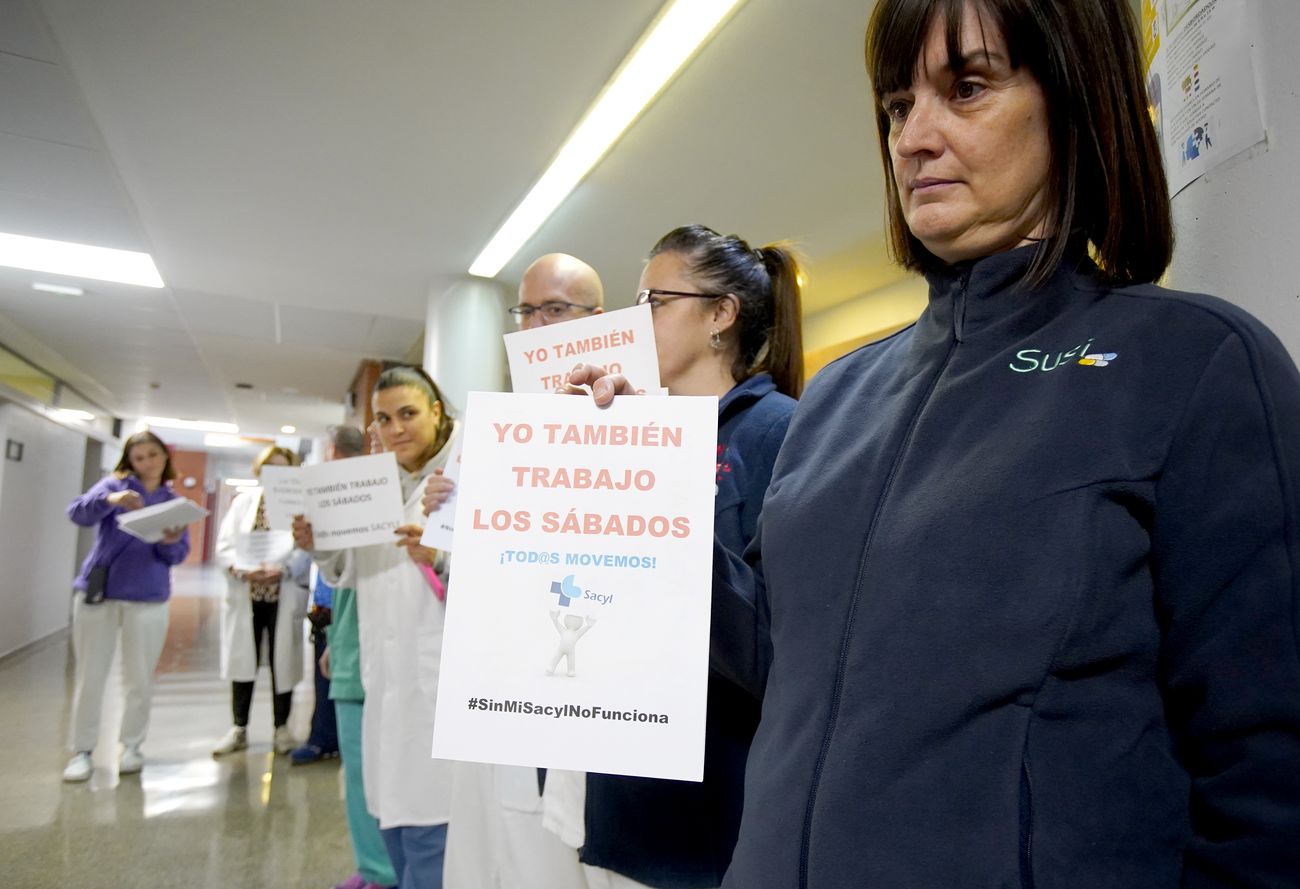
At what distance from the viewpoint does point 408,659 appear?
2.28 m

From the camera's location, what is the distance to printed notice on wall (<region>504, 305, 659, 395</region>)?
1353mm

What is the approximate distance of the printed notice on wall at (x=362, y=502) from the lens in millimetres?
2365

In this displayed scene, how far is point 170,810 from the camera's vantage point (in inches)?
146

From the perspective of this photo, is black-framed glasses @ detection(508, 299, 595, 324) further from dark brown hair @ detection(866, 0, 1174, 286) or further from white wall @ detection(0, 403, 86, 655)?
white wall @ detection(0, 403, 86, 655)

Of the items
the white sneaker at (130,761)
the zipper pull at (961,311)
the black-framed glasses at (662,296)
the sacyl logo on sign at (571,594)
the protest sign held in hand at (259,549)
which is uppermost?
the black-framed glasses at (662,296)

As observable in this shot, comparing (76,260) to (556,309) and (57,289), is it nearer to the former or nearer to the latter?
(57,289)

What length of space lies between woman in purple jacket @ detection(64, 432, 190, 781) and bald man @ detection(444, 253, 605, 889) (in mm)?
3293

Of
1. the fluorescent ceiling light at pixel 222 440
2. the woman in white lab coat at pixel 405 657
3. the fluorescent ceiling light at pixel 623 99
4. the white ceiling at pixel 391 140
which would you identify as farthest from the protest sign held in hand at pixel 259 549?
the fluorescent ceiling light at pixel 222 440

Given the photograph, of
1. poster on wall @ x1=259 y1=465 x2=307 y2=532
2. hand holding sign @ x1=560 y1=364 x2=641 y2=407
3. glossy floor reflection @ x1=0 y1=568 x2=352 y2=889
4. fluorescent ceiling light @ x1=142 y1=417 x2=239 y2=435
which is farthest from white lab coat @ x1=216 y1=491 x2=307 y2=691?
fluorescent ceiling light @ x1=142 y1=417 x2=239 y2=435

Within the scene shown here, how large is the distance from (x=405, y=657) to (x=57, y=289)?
588cm

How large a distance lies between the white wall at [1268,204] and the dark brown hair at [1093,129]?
131mm

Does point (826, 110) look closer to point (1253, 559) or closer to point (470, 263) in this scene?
point (470, 263)

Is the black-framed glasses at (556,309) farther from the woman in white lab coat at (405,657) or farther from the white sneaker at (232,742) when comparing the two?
the white sneaker at (232,742)

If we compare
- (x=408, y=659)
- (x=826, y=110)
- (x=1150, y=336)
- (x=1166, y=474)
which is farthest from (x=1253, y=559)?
(x=826, y=110)
